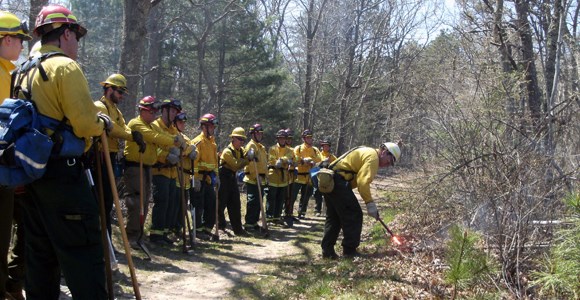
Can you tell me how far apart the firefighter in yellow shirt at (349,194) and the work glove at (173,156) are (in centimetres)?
256

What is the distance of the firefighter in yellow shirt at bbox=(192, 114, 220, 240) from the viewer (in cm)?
952

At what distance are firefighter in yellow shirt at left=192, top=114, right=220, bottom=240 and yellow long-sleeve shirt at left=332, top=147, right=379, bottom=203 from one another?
10.3ft

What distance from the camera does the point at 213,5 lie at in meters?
27.7

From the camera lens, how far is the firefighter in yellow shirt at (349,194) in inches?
282

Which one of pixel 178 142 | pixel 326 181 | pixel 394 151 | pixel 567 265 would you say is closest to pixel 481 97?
pixel 394 151

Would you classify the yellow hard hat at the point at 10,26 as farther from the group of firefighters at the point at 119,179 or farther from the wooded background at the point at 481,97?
the wooded background at the point at 481,97

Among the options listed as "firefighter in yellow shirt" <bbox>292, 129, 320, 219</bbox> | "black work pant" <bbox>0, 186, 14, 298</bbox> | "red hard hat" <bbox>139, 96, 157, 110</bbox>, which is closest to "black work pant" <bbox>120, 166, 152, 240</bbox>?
"red hard hat" <bbox>139, 96, 157, 110</bbox>

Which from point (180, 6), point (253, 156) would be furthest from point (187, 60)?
point (253, 156)

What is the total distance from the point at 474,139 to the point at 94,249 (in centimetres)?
579

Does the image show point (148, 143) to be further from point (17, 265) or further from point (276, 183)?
point (276, 183)

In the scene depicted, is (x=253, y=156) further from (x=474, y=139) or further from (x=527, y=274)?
(x=527, y=274)

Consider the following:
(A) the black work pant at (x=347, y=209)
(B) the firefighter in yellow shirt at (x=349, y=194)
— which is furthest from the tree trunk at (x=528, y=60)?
(A) the black work pant at (x=347, y=209)

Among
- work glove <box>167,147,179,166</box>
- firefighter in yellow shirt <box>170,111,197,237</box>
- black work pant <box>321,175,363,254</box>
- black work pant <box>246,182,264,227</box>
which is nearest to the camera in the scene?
black work pant <box>321,175,363,254</box>

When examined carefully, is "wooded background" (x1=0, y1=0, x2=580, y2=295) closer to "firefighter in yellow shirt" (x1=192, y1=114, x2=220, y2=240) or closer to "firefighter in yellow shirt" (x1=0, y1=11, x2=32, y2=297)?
"firefighter in yellow shirt" (x1=192, y1=114, x2=220, y2=240)
